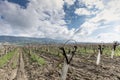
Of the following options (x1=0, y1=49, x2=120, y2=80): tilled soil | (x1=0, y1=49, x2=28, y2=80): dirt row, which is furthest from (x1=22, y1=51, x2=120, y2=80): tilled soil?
(x1=0, y1=49, x2=28, y2=80): dirt row

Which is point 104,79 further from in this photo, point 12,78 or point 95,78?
point 12,78

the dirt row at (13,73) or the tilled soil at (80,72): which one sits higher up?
the tilled soil at (80,72)

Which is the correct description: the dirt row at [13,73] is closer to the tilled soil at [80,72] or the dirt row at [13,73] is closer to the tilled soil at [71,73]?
the tilled soil at [71,73]

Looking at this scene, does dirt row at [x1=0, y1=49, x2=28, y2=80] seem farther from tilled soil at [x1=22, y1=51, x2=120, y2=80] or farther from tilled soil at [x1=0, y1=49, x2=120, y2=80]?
tilled soil at [x1=22, y1=51, x2=120, y2=80]

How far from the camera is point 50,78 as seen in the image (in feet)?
63.9

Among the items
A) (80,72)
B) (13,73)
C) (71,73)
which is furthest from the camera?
(13,73)

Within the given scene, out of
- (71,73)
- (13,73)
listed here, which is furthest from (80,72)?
(13,73)

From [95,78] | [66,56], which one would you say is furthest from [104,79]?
[66,56]

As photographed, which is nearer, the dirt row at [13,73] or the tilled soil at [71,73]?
the tilled soil at [71,73]

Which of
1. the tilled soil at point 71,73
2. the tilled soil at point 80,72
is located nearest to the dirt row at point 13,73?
the tilled soil at point 71,73

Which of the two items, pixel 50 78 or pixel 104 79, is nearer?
pixel 104 79

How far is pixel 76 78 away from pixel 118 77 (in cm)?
410

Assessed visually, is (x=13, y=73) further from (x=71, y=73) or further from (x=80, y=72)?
(x=80, y=72)

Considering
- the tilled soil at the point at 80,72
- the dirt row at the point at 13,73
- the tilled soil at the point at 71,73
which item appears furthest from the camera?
the dirt row at the point at 13,73
